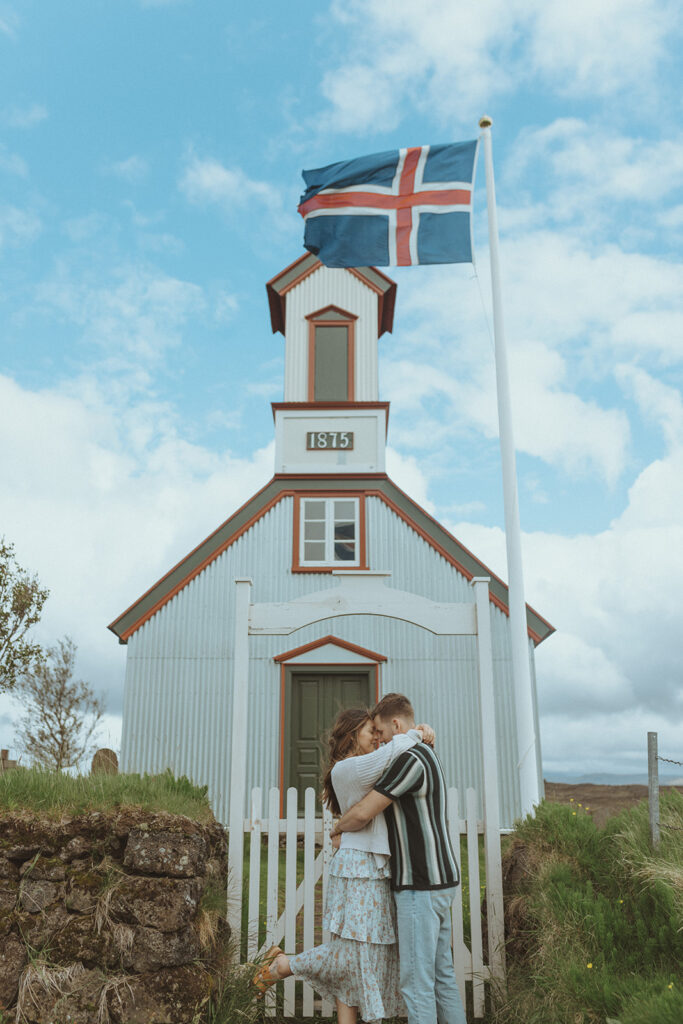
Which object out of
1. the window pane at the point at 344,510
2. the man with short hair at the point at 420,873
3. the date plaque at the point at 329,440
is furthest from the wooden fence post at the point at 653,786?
the date plaque at the point at 329,440

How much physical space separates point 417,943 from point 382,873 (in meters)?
0.40

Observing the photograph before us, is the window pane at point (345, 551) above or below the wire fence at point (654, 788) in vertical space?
above

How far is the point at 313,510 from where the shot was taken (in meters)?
15.2

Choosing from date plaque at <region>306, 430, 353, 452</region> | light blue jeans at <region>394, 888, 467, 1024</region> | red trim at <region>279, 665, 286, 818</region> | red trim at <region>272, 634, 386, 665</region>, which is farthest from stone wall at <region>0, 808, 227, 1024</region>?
date plaque at <region>306, 430, 353, 452</region>

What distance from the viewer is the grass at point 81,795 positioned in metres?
5.58

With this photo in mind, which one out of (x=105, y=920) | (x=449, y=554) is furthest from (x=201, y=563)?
(x=105, y=920)

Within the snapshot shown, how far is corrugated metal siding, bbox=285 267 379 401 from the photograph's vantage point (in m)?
16.3

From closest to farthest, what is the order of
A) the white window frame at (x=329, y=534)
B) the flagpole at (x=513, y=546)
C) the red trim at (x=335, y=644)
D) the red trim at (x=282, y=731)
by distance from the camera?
the flagpole at (x=513, y=546) → the red trim at (x=282, y=731) → the red trim at (x=335, y=644) → the white window frame at (x=329, y=534)

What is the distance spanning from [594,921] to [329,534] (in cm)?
1018

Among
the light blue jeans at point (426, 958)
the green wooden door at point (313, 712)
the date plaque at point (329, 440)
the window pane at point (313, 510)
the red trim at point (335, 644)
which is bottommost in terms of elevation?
the light blue jeans at point (426, 958)

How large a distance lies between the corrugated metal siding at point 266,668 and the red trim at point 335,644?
0.12 meters

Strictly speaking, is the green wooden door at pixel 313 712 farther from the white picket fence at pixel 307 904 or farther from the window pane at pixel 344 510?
the white picket fence at pixel 307 904

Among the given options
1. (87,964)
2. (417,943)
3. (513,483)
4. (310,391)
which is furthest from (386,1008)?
(310,391)

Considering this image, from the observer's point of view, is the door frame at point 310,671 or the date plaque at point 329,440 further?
the date plaque at point 329,440
